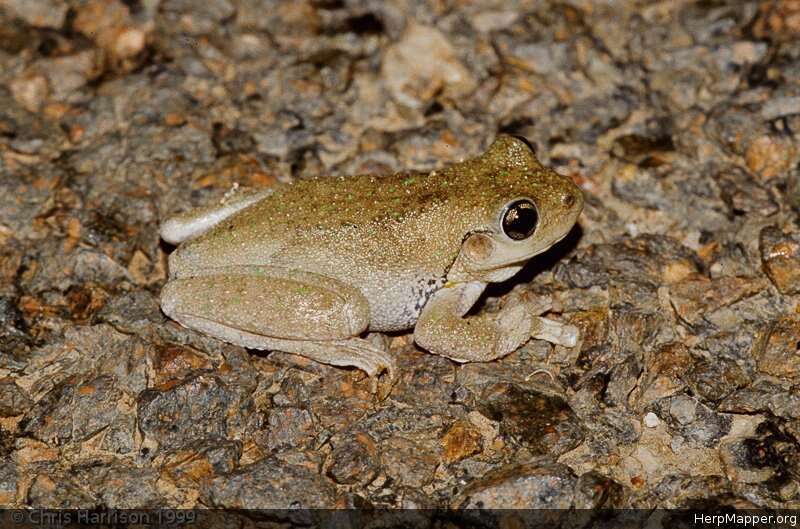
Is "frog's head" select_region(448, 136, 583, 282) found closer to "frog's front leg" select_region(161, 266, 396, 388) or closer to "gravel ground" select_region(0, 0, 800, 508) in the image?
"gravel ground" select_region(0, 0, 800, 508)

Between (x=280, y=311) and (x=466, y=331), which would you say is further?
(x=466, y=331)

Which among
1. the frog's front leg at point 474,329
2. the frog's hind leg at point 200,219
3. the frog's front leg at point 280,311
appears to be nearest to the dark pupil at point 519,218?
the frog's front leg at point 474,329

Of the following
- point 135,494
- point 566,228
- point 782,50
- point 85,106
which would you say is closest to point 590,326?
point 566,228

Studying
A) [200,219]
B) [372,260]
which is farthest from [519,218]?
[200,219]

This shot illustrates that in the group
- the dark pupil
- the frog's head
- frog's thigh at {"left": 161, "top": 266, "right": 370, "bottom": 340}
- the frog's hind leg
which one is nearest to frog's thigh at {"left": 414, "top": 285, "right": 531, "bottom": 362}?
the frog's head

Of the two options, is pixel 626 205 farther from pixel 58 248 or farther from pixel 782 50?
pixel 58 248

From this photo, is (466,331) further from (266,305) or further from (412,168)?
(412,168)
